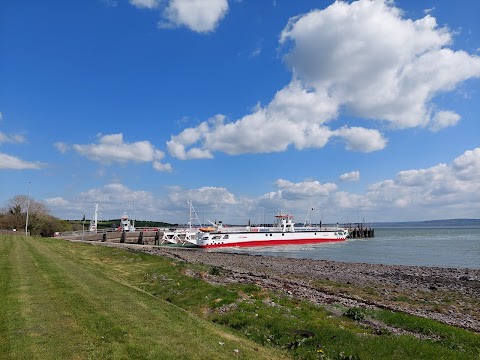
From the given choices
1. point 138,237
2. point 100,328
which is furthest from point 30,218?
point 100,328

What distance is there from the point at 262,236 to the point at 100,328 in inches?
3372

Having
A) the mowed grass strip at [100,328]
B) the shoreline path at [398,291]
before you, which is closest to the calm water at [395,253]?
the shoreline path at [398,291]

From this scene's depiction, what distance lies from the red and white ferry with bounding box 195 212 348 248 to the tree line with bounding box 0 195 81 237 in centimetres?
3791

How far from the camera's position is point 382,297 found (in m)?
22.0

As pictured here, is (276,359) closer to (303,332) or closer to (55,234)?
(303,332)

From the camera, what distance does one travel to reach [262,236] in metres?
94.7

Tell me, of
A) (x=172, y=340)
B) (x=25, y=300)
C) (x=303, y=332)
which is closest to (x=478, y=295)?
(x=303, y=332)

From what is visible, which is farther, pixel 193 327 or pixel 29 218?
pixel 29 218

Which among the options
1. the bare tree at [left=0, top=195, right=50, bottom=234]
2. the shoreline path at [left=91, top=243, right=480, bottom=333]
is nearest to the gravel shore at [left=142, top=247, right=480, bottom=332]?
the shoreline path at [left=91, top=243, right=480, bottom=333]

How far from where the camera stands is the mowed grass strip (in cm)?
862

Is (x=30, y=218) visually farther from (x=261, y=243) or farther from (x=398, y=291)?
(x=398, y=291)

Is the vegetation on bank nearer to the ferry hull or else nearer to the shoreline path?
the ferry hull

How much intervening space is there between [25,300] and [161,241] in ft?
297

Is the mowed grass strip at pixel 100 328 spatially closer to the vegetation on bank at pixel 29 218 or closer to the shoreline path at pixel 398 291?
the shoreline path at pixel 398 291
